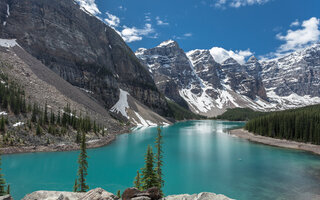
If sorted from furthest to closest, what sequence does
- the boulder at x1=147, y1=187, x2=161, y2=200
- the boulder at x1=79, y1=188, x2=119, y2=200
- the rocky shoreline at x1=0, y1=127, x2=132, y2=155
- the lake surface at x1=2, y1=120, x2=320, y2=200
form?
Answer: the rocky shoreline at x1=0, y1=127, x2=132, y2=155
the lake surface at x1=2, y1=120, x2=320, y2=200
the boulder at x1=147, y1=187, x2=161, y2=200
the boulder at x1=79, y1=188, x2=119, y2=200

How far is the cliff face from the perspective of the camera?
96375 millimetres

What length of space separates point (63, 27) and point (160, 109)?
9407 centimetres

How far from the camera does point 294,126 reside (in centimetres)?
6391

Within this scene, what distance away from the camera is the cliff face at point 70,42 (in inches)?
3794

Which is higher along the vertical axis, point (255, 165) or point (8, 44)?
point (8, 44)

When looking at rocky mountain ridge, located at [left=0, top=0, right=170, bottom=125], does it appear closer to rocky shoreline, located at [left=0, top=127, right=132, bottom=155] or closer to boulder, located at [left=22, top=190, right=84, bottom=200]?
rocky shoreline, located at [left=0, top=127, right=132, bottom=155]

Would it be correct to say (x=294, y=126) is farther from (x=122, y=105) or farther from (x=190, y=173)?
(x=122, y=105)

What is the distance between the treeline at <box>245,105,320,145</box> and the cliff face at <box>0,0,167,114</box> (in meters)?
81.6

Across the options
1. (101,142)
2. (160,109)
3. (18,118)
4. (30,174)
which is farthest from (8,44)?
(160,109)

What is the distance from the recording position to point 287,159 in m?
41.1

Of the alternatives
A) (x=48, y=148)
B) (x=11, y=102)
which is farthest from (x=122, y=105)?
(x=48, y=148)

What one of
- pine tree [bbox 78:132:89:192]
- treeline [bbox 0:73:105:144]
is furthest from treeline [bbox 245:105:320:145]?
treeline [bbox 0:73:105:144]

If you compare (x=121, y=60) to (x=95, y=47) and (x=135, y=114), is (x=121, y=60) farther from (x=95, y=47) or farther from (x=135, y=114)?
(x=135, y=114)

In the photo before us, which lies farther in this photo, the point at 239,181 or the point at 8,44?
the point at 8,44
